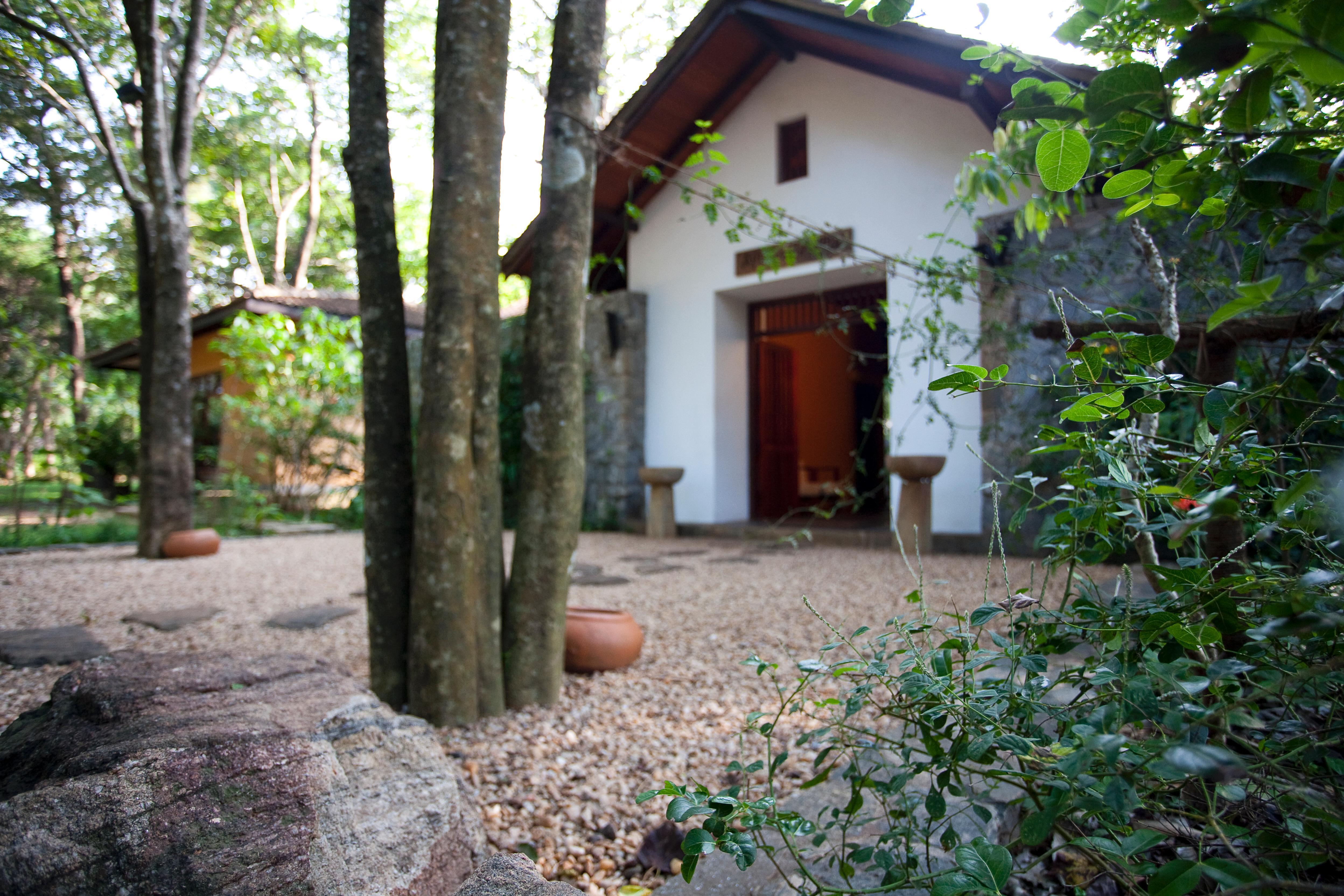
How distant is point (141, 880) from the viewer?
992mm

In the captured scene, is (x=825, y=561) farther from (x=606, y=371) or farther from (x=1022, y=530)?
(x=606, y=371)

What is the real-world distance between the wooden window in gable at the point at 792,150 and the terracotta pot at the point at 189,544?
19.7ft

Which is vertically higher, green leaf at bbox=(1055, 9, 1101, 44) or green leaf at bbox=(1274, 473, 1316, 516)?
green leaf at bbox=(1055, 9, 1101, 44)

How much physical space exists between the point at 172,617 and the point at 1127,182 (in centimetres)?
417

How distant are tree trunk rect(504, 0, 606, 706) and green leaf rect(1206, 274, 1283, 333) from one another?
2.02 metres

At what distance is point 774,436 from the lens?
28.1 feet

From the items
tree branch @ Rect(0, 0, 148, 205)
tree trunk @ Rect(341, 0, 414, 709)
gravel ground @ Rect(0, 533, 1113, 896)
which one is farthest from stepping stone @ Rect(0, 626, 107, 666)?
tree branch @ Rect(0, 0, 148, 205)

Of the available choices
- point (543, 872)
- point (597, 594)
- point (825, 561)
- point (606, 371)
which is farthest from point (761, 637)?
point (606, 371)

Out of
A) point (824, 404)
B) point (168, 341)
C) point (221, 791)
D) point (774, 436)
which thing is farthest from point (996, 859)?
point (824, 404)

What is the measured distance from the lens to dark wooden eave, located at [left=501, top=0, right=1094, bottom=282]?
536 centimetres

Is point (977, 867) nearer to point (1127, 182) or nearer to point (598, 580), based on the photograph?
point (1127, 182)

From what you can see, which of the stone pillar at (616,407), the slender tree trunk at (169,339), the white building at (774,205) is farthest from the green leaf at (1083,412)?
the stone pillar at (616,407)

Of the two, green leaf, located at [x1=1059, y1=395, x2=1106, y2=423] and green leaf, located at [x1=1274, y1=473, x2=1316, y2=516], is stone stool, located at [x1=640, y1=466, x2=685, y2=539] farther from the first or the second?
green leaf, located at [x1=1274, y1=473, x2=1316, y2=516]

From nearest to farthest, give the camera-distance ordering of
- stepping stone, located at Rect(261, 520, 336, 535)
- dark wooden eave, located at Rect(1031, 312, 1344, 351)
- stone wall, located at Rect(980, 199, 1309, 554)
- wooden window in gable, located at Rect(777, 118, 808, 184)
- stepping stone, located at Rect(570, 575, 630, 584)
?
dark wooden eave, located at Rect(1031, 312, 1344, 351), stone wall, located at Rect(980, 199, 1309, 554), stepping stone, located at Rect(570, 575, 630, 584), wooden window in gable, located at Rect(777, 118, 808, 184), stepping stone, located at Rect(261, 520, 336, 535)
